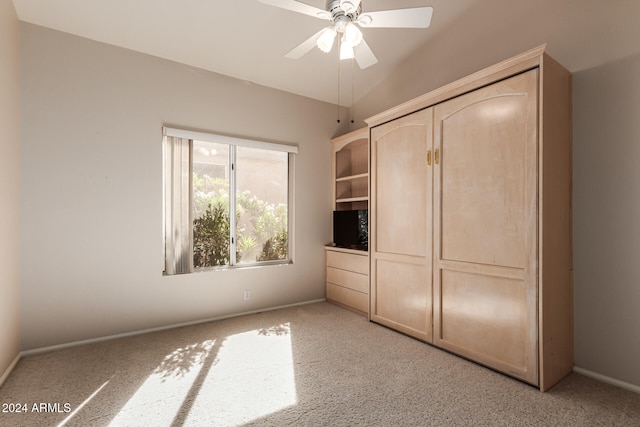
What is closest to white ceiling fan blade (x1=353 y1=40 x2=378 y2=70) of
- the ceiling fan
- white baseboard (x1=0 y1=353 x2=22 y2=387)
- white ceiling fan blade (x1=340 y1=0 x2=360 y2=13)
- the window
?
the ceiling fan

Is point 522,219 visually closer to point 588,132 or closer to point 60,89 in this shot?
point 588,132

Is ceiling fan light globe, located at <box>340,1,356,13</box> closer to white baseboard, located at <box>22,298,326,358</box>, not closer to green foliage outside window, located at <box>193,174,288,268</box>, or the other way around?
green foliage outside window, located at <box>193,174,288,268</box>

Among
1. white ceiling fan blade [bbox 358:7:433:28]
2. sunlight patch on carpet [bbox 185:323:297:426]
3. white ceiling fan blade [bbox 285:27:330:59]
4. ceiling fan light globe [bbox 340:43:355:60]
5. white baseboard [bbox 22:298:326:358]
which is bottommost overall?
sunlight patch on carpet [bbox 185:323:297:426]

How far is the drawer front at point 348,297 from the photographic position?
3664 millimetres

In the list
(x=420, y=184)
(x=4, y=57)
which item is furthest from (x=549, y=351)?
(x=4, y=57)

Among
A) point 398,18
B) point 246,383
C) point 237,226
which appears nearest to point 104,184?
point 237,226

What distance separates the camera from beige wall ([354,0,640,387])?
209 centimetres

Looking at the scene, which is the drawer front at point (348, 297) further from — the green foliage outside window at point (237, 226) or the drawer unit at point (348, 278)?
the green foliage outside window at point (237, 226)

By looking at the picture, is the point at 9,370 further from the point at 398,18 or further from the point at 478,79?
the point at 478,79

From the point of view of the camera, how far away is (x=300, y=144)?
13.5 ft

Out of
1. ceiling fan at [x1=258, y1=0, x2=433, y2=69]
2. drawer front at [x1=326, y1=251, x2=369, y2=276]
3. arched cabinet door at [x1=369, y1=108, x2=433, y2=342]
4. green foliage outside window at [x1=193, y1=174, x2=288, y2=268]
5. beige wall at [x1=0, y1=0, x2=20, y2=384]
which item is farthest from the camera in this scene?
drawer front at [x1=326, y1=251, x2=369, y2=276]

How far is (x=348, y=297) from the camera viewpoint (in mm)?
3898

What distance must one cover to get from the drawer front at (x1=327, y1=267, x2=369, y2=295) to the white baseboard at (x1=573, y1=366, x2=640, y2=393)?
1.94m

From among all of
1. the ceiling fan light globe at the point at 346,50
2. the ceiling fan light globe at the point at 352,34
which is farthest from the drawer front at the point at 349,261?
the ceiling fan light globe at the point at 352,34
